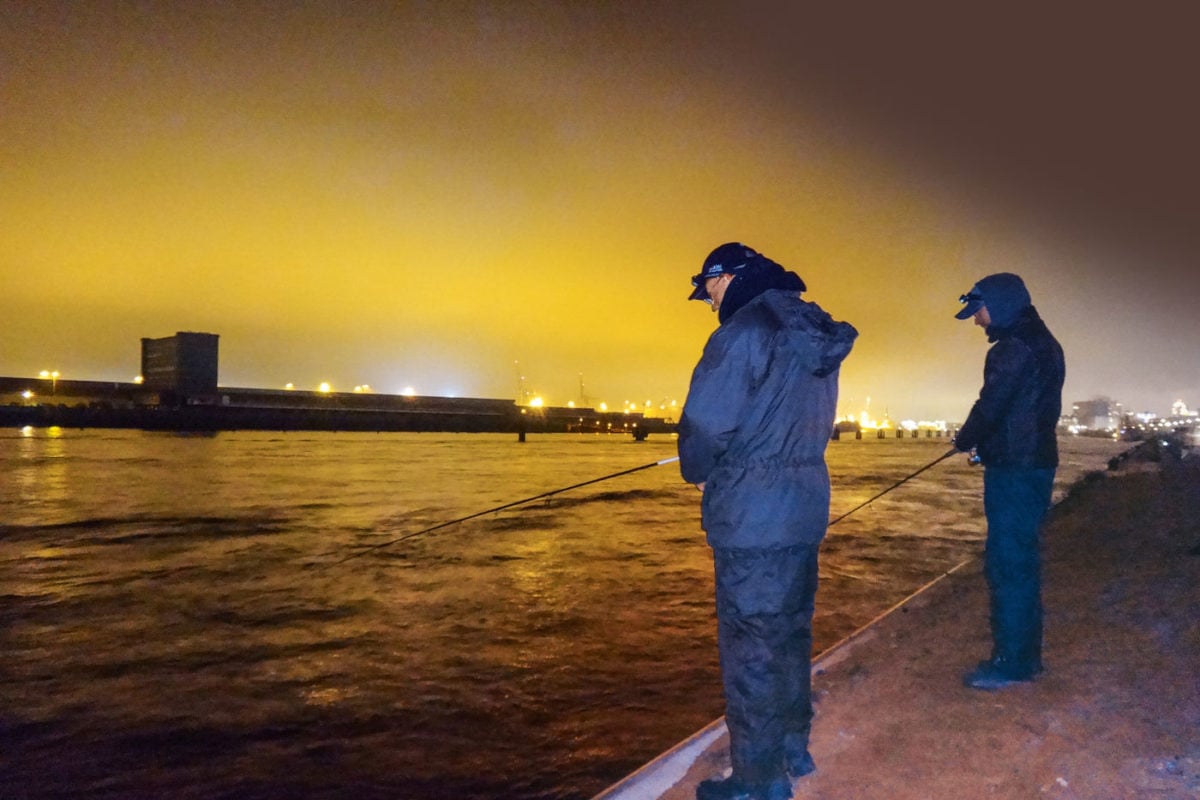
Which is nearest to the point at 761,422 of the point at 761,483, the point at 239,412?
the point at 761,483

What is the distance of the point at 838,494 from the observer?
1669 centimetres

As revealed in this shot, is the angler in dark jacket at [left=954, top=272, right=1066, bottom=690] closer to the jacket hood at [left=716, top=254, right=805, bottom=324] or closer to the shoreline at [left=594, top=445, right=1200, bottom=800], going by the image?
the shoreline at [left=594, top=445, right=1200, bottom=800]

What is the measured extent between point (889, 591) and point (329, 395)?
9524cm

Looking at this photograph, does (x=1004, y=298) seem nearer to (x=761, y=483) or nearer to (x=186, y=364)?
(x=761, y=483)

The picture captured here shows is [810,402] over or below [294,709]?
over

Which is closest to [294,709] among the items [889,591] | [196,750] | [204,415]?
[196,750]

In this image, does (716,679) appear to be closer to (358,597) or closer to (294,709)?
(294,709)

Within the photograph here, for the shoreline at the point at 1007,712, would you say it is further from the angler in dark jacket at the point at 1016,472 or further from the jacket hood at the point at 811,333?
the jacket hood at the point at 811,333

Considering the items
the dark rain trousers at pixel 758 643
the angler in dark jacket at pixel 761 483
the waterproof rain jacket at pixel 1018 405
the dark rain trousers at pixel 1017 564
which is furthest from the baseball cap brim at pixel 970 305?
the dark rain trousers at pixel 758 643

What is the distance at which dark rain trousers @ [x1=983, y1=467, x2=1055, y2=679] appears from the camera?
140 inches

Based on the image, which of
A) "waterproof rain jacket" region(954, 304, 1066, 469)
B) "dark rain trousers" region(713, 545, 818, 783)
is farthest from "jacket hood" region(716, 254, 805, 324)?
"waterproof rain jacket" region(954, 304, 1066, 469)

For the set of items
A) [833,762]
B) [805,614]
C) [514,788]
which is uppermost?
[805,614]

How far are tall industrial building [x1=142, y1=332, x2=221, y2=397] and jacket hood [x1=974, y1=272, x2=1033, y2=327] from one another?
221 ft

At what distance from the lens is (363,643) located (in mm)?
5410
